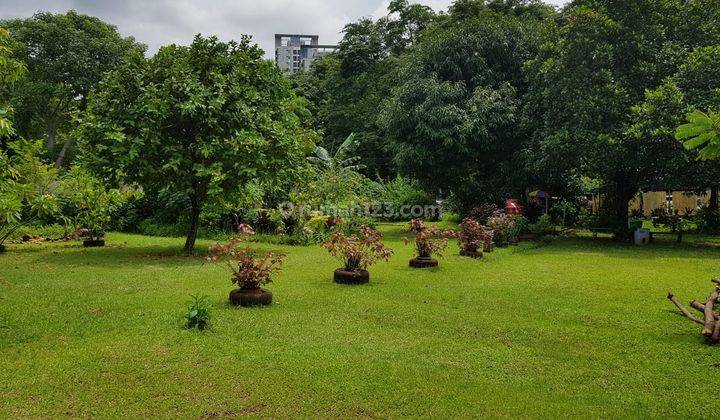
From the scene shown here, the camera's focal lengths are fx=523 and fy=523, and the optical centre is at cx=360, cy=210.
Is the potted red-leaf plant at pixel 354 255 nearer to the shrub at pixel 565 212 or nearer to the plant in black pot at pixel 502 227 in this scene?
the plant in black pot at pixel 502 227

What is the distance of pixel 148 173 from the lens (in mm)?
12648

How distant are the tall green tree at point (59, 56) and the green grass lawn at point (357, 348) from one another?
951 inches

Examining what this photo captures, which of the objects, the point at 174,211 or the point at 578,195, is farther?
the point at 578,195

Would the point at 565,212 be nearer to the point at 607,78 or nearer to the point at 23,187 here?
the point at 607,78

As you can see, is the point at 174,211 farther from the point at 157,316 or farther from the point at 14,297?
the point at 157,316

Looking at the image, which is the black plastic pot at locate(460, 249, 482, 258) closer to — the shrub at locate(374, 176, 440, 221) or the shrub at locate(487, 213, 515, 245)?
the shrub at locate(487, 213, 515, 245)

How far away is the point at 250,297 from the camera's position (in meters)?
7.32

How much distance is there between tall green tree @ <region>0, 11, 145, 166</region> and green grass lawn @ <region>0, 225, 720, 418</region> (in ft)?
A: 79.2

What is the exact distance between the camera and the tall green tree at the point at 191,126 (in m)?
12.0

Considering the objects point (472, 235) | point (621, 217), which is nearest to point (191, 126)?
point (472, 235)

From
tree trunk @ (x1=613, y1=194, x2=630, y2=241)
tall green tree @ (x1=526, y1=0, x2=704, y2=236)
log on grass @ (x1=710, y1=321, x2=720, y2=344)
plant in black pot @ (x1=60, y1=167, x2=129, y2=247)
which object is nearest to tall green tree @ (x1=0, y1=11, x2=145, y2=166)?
plant in black pot @ (x1=60, y1=167, x2=129, y2=247)

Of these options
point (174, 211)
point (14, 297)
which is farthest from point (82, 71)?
point (14, 297)

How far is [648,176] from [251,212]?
1383cm

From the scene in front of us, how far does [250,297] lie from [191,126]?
7053 millimetres
